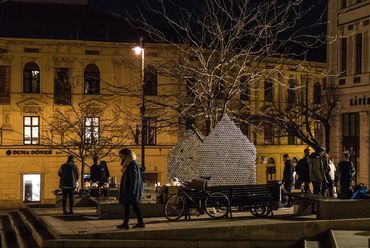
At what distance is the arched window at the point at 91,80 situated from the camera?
4472 centimetres

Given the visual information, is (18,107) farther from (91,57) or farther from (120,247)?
(120,247)

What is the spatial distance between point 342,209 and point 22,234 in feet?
25.3

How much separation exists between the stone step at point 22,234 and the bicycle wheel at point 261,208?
16.7 feet

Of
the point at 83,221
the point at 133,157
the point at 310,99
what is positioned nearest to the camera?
the point at 133,157

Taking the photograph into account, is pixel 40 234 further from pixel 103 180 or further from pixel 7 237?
pixel 103 180

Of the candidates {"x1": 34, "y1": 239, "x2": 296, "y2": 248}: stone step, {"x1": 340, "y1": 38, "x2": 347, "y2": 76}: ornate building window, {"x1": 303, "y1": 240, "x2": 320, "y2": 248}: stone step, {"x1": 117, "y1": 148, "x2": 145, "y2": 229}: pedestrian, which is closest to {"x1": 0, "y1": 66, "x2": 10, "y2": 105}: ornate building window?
{"x1": 340, "y1": 38, "x2": 347, "y2": 76}: ornate building window

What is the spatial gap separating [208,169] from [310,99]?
35.5 meters

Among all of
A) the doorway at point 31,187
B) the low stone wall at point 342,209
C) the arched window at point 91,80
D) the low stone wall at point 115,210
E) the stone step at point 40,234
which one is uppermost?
the arched window at point 91,80

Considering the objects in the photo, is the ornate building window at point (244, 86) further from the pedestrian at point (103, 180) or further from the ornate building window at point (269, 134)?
the pedestrian at point (103, 180)

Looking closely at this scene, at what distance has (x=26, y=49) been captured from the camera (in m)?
43.3

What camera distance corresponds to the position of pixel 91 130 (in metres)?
42.9

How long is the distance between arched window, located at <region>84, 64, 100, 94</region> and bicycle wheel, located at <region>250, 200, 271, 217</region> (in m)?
28.6

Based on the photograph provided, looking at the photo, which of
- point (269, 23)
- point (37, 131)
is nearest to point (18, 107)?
point (37, 131)

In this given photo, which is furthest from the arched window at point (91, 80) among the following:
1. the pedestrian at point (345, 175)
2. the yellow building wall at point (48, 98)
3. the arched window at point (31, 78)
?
the pedestrian at point (345, 175)
